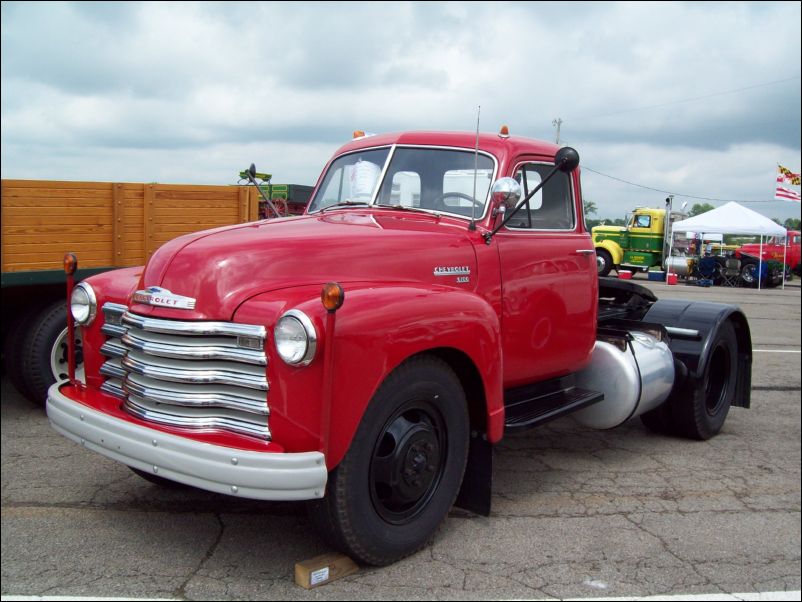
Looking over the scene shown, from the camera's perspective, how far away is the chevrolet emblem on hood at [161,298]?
10.2ft

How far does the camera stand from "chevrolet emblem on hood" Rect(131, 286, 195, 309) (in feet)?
10.2

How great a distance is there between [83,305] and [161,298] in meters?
0.88

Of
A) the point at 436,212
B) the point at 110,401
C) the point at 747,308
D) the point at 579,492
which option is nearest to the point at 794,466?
the point at 579,492

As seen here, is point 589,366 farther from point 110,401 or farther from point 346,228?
point 110,401

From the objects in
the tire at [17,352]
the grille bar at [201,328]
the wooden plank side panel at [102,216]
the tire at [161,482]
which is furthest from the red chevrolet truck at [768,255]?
Answer: the tire at [17,352]

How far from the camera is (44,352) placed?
5.62 metres

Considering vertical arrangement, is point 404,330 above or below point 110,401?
above

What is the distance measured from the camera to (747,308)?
14.3 metres

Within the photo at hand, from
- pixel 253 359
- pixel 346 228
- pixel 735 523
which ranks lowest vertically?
pixel 735 523

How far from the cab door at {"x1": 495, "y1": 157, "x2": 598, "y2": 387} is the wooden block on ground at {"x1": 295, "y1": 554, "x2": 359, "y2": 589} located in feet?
4.94

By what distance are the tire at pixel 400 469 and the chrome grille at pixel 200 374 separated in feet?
1.48

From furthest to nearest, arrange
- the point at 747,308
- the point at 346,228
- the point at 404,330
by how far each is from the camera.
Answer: the point at 747,308 → the point at 346,228 → the point at 404,330

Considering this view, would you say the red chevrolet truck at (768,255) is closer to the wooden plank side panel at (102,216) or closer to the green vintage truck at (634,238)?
the green vintage truck at (634,238)

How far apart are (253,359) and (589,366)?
296 centimetres
